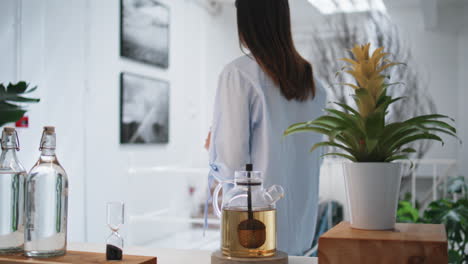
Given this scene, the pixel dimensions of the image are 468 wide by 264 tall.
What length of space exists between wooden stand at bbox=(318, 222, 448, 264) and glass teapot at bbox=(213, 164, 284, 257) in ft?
0.36

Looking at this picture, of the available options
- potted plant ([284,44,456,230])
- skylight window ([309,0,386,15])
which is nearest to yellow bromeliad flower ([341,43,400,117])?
potted plant ([284,44,456,230])

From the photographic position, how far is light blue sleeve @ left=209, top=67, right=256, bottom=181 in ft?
4.98

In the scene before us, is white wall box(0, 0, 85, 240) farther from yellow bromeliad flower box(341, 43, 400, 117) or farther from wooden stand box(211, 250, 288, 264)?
yellow bromeliad flower box(341, 43, 400, 117)

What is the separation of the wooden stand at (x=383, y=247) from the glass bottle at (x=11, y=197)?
1.95ft

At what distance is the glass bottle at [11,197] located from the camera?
1029 millimetres

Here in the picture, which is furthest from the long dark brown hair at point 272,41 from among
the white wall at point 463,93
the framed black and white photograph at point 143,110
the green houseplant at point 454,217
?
the white wall at point 463,93

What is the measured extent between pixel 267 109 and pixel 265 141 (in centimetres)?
9

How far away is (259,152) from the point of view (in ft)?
5.18

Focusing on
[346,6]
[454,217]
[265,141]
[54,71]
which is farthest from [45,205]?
[346,6]

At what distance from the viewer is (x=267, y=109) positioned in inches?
60.8

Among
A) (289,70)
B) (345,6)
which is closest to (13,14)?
(289,70)

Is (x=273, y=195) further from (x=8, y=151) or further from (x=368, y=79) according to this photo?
(x=8, y=151)

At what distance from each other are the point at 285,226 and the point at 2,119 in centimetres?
89

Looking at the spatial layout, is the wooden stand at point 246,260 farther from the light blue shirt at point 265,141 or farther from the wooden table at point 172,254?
the light blue shirt at point 265,141
